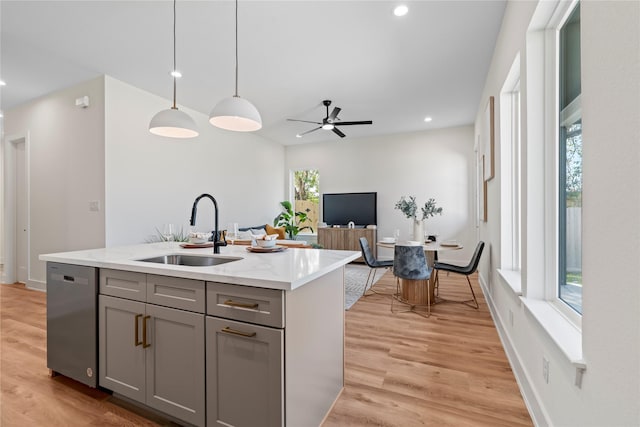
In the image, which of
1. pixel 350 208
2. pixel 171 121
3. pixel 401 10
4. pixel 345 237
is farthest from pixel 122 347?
pixel 350 208

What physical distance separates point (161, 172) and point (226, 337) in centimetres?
386

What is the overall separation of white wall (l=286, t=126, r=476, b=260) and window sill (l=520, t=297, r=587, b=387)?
4.18 meters

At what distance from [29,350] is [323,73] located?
4.08 meters

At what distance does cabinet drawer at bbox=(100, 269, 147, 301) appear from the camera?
1623 mm

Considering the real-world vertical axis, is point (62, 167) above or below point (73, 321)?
above

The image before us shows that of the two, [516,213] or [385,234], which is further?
[385,234]

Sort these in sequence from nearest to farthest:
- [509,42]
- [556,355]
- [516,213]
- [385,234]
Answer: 1. [556,355]
2. [509,42]
3. [516,213]
4. [385,234]

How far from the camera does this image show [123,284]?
1700 millimetres

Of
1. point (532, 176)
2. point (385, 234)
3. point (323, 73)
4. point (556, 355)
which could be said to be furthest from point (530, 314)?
point (385, 234)

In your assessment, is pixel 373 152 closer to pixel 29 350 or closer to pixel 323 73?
pixel 323 73

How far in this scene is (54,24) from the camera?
2752mm

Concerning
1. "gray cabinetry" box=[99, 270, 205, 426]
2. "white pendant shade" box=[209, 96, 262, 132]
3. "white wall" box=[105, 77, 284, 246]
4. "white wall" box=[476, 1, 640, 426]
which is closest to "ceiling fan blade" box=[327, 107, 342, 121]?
"white wall" box=[105, 77, 284, 246]

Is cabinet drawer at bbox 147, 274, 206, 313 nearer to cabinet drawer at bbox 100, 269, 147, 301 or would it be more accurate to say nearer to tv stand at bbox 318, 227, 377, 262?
cabinet drawer at bbox 100, 269, 147, 301

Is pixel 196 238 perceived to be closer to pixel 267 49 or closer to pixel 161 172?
pixel 267 49
